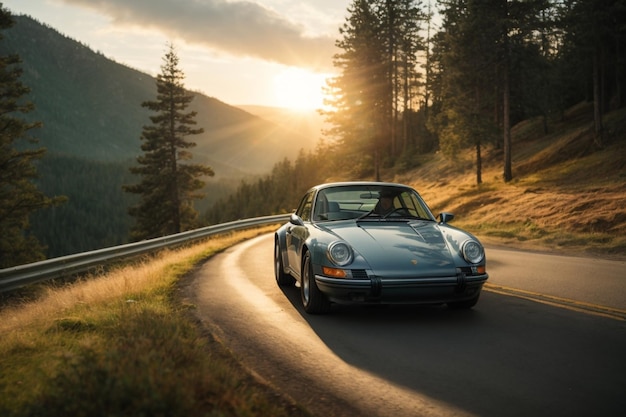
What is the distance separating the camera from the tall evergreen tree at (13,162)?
28078mm

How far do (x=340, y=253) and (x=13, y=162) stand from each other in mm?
27266

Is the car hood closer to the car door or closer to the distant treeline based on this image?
the car door

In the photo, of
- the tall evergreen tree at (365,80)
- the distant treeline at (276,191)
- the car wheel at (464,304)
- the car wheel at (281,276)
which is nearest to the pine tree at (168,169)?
the tall evergreen tree at (365,80)

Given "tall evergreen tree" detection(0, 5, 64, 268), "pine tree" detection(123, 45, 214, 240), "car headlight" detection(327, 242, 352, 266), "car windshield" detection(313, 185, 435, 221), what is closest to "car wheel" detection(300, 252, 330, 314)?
"car headlight" detection(327, 242, 352, 266)

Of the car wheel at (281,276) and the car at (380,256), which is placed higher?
the car at (380,256)

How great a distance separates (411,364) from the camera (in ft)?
15.4

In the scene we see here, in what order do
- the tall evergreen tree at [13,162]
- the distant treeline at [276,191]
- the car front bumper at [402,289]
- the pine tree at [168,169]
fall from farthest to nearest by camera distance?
the distant treeline at [276,191]
the pine tree at [168,169]
the tall evergreen tree at [13,162]
the car front bumper at [402,289]

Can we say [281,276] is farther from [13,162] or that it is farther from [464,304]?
[13,162]

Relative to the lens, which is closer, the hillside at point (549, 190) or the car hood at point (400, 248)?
the car hood at point (400, 248)

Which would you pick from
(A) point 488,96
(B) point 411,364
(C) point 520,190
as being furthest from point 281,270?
(A) point 488,96

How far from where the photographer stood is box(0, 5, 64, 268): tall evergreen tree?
92.1ft

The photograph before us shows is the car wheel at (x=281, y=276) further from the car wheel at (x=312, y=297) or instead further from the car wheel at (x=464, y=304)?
the car wheel at (x=464, y=304)

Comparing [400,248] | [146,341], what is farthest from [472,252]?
[146,341]

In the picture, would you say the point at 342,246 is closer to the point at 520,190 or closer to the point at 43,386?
the point at 43,386
